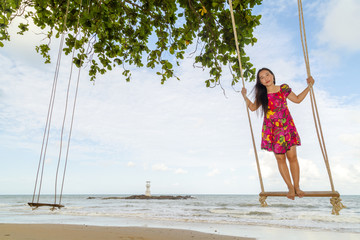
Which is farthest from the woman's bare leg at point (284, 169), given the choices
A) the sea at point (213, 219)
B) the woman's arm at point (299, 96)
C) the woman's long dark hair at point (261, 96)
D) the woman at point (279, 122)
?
the sea at point (213, 219)

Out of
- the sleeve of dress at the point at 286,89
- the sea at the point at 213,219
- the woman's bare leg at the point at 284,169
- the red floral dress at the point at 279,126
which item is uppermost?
the sleeve of dress at the point at 286,89

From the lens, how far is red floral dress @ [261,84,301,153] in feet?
11.1

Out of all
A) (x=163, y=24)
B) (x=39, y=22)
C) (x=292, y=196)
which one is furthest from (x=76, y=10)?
(x=292, y=196)

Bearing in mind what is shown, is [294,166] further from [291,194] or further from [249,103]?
[249,103]

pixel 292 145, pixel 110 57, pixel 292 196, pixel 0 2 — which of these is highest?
pixel 0 2

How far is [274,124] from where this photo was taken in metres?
3.59

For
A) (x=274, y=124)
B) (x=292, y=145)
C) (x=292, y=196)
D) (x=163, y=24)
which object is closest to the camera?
(x=292, y=196)

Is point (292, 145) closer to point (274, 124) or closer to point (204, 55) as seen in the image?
point (274, 124)

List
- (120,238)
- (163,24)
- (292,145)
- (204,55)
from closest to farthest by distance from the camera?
1. (292,145)
2. (204,55)
3. (163,24)
4. (120,238)

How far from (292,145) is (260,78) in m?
1.04

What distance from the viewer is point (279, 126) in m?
3.52

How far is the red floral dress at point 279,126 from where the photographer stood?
3.39 metres

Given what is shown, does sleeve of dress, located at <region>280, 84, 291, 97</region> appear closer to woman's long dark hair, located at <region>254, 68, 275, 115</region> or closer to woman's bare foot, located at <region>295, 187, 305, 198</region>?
woman's long dark hair, located at <region>254, 68, 275, 115</region>

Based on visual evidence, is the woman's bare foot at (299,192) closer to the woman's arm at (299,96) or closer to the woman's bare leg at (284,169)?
the woman's bare leg at (284,169)
